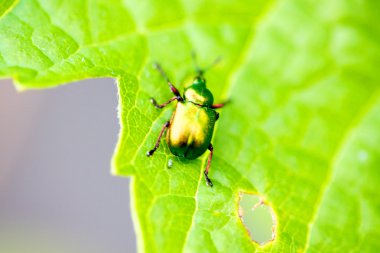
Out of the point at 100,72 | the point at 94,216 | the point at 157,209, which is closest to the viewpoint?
the point at 157,209

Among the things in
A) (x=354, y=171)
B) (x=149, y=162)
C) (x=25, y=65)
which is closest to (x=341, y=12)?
(x=354, y=171)

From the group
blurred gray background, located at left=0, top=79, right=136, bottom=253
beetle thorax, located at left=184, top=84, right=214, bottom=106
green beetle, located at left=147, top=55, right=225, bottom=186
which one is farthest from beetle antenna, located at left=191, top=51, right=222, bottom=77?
blurred gray background, located at left=0, top=79, right=136, bottom=253

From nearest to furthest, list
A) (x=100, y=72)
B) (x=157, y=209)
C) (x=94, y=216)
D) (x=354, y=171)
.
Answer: (x=157, y=209) < (x=100, y=72) < (x=354, y=171) < (x=94, y=216)

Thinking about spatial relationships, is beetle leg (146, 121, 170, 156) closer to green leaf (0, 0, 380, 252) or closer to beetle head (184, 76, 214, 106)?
green leaf (0, 0, 380, 252)

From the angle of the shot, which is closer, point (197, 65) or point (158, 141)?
point (158, 141)

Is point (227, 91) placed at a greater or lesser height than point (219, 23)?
lesser

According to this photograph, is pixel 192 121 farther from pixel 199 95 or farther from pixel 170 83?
pixel 170 83

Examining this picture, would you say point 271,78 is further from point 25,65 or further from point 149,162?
point 25,65

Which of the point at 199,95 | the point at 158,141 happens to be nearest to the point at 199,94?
the point at 199,95
